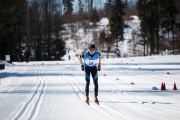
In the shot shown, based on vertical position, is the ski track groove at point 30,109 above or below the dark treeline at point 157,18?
below

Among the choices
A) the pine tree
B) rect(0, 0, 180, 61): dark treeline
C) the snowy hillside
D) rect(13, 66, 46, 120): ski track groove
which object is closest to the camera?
rect(13, 66, 46, 120): ski track groove

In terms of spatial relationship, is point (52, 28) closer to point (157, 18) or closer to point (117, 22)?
point (117, 22)

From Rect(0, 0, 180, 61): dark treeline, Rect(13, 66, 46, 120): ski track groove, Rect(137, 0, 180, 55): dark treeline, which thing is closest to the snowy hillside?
Rect(0, 0, 180, 61): dark treeline

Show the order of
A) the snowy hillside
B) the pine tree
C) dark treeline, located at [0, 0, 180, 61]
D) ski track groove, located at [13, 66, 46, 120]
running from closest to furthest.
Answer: ski track groove, located at [13, 66, 46, 120] < dark treeline, located at [0, 0, 180, 61] < the pine tree < the snowy hillside

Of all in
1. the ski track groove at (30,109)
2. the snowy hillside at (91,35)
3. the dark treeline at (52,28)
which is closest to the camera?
the ski track groove at (30,109)

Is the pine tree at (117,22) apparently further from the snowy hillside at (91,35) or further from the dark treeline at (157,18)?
the dark treeline at (157,18)

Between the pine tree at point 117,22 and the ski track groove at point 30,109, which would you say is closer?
the ski track groove at point 30,109

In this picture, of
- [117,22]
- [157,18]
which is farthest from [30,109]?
[117,22]

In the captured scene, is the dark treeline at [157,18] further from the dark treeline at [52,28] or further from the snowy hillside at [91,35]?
the snowy hillside at [91,35]

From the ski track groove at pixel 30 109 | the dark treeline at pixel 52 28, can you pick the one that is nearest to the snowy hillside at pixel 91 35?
the dark treeline at pixel 52 28

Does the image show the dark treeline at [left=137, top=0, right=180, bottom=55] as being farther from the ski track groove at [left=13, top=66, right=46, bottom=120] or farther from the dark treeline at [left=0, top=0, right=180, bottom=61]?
the ski track groove at [left=13, top=66, right=46, bottom=120]

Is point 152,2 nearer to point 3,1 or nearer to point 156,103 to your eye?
point 3,1

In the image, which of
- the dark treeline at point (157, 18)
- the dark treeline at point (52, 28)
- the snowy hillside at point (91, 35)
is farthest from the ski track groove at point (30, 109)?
the snowy hillside at point (91, 35)

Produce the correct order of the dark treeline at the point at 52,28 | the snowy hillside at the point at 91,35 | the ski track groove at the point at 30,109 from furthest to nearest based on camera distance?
the snowy hillside at the point at 91,35 → the dark treeline at the point at 52,28 → the ski track groove at the point at 30,109
